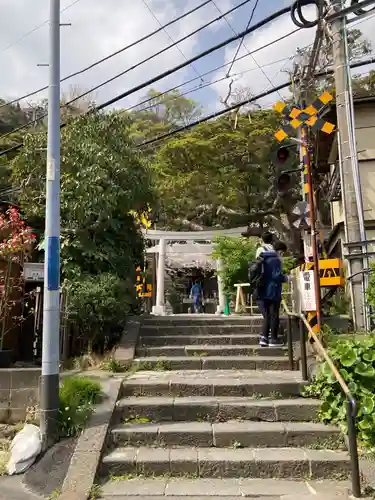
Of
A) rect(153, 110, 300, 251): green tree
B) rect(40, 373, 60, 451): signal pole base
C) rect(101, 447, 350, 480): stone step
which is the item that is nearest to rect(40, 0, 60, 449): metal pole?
rect(40, 373, 60, 451): signal pole base

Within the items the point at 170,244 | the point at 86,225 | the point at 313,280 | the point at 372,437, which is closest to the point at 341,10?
the point at 313,280

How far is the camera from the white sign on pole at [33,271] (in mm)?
8203

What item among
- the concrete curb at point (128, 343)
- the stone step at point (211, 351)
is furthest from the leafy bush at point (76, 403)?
the stone step at point (211, 351)

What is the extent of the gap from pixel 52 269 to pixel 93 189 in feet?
11.8

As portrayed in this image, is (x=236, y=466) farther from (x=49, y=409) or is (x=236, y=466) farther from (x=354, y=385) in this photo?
(x=49, y=409)

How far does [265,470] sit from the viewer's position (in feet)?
14.5

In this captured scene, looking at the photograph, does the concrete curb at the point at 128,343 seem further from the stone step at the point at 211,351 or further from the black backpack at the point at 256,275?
the black backpack at the point at 256,275

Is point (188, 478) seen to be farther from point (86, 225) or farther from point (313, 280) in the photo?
point (86, 225)

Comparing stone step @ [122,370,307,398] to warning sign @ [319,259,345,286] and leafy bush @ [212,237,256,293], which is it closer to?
warning sign @ [319,259,345,286]

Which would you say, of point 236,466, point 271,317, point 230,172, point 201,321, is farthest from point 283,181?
point 230,172

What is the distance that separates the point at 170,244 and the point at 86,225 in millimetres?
14491

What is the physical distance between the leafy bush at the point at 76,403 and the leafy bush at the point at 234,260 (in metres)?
6.96

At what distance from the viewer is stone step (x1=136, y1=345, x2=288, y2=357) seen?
7.29m

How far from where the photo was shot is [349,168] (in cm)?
764
